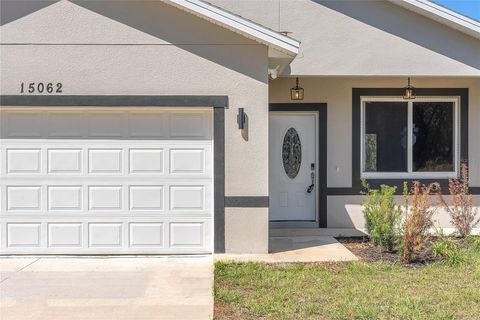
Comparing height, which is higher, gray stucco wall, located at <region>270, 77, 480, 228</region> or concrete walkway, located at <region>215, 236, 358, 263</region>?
gray stucco wall, located at <region>270, 77, 480, 228</region>

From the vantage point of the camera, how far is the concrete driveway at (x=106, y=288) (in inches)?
214

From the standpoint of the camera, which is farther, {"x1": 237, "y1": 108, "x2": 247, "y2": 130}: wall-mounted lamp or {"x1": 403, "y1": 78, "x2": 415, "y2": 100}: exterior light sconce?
{"x1": 403, "y1": 78, "x2": 415, "y2": 100}: exterior light sconce

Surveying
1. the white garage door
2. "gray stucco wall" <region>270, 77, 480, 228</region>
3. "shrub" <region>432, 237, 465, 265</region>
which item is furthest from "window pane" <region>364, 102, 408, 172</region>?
the white garage door

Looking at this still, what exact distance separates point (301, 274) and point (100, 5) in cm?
518

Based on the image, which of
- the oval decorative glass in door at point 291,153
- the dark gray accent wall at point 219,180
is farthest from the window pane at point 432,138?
the dark gray accent wall at point 219,180

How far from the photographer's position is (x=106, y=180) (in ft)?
26.7

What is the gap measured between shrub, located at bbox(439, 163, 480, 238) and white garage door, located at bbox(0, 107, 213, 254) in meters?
4.74

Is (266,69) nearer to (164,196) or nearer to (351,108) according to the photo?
(164,196)

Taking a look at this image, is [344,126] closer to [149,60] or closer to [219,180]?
[219,180]

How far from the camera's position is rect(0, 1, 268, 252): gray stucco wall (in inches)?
313

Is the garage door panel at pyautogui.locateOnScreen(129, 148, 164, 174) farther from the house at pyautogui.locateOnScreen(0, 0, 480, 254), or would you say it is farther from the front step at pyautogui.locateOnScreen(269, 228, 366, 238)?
the front step at pyautogui.locateOnScreen(269, 228, 366, 238)

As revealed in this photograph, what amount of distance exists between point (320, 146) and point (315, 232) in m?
1.86

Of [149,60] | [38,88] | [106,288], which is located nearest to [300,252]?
[106,288]

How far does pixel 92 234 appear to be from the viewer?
816 centimetres
